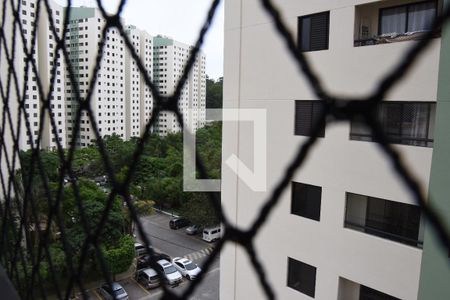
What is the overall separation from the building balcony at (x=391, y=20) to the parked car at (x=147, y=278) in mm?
4282

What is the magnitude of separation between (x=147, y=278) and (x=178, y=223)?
1.94 meters

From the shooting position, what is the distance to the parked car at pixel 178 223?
23.3ft

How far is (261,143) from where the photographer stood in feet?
7.41

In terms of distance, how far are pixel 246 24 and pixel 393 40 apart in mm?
862

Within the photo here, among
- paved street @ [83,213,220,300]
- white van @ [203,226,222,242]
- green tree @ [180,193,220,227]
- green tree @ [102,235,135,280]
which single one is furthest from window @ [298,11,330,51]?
white van @ [203,226,222,242]

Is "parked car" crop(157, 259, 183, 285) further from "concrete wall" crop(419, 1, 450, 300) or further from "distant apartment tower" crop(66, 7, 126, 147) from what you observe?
"concrete wall" crop(419, 1, 450, 300)

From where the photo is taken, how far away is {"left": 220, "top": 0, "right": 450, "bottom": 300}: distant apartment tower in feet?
5.45

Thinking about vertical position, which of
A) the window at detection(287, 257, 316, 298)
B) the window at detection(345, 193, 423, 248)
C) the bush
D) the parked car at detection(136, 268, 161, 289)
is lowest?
the parked car at detection(136, 268, 161, 289)

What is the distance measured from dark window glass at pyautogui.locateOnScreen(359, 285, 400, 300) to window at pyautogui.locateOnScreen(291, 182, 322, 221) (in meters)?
0.42

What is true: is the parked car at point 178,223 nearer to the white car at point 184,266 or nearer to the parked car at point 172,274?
the white car at point 184,266

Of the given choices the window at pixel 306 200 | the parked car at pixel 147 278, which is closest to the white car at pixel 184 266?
the parked car at pixel 147 278

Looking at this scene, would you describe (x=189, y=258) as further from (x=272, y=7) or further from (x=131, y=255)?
(x=272, y=7)

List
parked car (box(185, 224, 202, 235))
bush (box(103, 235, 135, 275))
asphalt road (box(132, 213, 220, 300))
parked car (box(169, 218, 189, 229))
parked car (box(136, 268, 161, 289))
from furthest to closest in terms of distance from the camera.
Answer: parked car (box(169, 218, 189, 229)), parked car (box(185, 224, 202, 235)), parked car (box(136, 268, 161, 289)), asphalt road (box(132, 213, 220, 300)), bush (box(103, 235, 135, 275))

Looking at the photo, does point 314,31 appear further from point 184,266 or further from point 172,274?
point 184,266
